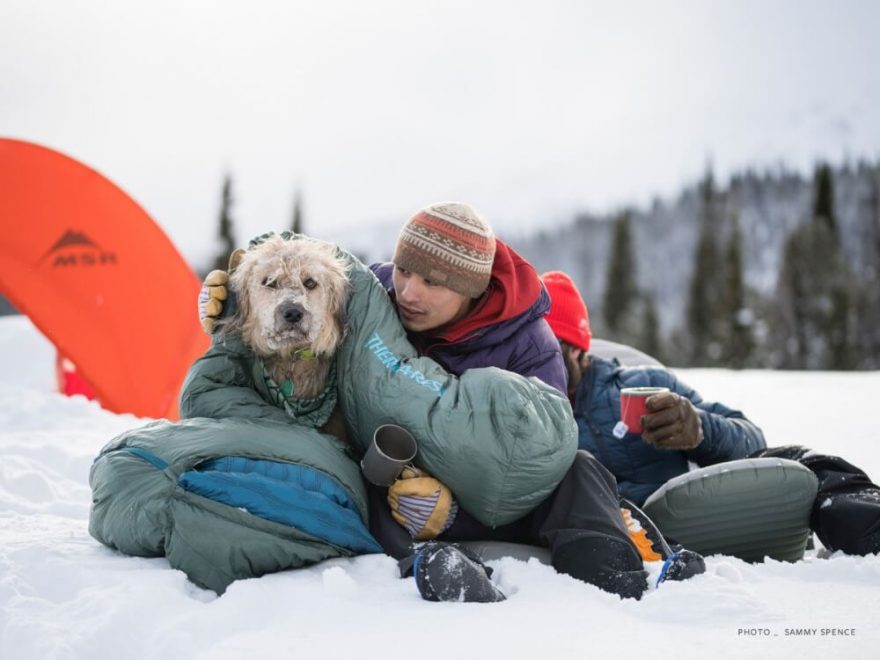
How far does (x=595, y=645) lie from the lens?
190 centimetres

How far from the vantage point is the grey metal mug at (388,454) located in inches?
103

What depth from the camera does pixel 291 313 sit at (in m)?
2.84

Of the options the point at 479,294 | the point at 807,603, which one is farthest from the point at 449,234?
the point at 807,603

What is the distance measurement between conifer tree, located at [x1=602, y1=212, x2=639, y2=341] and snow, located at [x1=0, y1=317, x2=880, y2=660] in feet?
185

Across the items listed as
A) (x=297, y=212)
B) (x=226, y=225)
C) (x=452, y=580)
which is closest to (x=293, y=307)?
(x=452, y=580)

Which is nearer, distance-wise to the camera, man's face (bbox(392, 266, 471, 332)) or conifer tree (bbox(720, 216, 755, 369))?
man's face (bbox(392, 266, 471, 332))

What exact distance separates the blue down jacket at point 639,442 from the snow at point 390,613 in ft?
3.19

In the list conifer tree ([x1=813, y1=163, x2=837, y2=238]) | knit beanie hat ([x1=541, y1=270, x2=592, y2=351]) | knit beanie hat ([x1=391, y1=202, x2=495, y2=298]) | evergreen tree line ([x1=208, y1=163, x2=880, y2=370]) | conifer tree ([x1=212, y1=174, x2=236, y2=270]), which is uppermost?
knit beanie hat ([x1=391, y1=202, x2=495, y2=298])

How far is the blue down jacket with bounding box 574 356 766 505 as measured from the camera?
3.65 m

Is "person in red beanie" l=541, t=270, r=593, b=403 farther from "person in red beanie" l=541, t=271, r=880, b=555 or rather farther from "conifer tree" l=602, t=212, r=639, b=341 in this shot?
"conifer tree" l=602, t=212, r=639, b=341

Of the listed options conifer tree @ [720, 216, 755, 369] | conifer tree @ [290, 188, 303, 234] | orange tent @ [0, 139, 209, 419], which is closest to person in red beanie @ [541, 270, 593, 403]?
orange tent @ [0, 139, 209, 419]

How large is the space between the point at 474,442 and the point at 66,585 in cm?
140

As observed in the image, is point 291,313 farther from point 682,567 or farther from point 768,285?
point 768,285

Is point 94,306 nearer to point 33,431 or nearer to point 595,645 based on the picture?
point 33,431
